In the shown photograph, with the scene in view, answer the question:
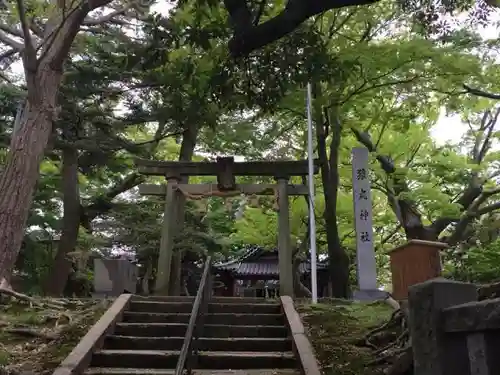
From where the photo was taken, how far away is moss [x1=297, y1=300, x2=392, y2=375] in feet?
18.3

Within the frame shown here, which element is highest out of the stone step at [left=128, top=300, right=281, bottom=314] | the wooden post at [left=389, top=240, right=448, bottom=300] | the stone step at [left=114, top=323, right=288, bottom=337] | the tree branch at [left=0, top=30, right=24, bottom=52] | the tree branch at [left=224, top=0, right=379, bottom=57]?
the tree branch at [left=0, top=30, right=24, bottom=52]

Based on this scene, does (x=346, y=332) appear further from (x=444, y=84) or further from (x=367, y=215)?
(x=444, y=84)

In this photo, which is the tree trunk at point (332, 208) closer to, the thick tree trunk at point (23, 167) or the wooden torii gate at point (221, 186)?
the wooden torii gate at point (221, 186)

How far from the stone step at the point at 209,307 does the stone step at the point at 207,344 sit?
47.4 inches

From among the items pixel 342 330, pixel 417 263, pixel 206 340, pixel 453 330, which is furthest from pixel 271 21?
pixel 417 263

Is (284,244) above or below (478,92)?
below

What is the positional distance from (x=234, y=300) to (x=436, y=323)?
6059 mm

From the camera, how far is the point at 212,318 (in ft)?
25.6

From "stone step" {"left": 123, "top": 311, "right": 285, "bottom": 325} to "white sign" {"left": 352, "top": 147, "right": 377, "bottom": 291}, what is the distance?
2668mm

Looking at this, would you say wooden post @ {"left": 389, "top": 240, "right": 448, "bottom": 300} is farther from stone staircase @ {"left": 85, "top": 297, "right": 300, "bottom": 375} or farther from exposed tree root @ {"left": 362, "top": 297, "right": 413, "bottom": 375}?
exposed tree root @ {"left": 362, "top": 297, "right": 413, "bottom": 375}

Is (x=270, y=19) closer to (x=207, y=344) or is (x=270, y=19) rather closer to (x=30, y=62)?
(x=207, y=344)

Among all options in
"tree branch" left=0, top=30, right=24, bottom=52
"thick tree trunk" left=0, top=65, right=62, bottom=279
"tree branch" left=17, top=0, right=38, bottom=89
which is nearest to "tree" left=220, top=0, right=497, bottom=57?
"tree branch" left=17, top=0, right=38, bottom=89

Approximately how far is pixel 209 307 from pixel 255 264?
16.6 metres

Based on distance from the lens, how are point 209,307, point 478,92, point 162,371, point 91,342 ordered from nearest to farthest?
point 162,371
point 91,342
point 209,307
point 478,92
